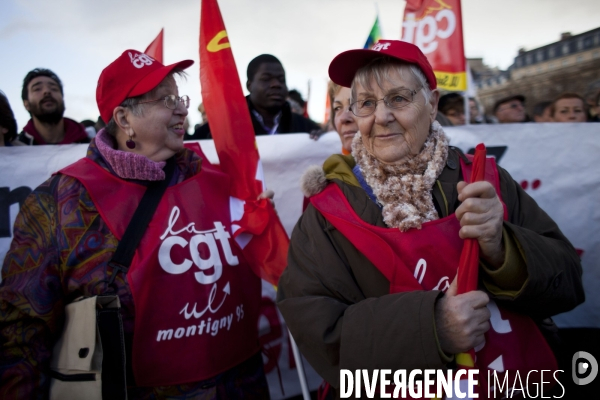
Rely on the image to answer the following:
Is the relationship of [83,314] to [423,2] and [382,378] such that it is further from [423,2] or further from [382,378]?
[423,2]

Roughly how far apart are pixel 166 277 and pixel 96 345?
38 cm

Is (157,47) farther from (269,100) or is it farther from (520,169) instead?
(520,169)

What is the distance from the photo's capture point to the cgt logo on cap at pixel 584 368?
6.95ft

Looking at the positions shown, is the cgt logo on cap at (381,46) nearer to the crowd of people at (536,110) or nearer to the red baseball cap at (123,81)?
the red baseball cap at (123,81)

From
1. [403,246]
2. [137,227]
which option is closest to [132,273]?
[137,227]

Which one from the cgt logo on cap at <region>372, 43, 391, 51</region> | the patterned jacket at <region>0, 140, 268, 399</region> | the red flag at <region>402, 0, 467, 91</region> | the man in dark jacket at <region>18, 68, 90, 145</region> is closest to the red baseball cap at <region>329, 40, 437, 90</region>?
the cgt logo on cap at <region>372, 43, 391, 51</region>

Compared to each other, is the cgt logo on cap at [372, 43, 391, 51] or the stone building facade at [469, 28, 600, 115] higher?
the stone building facade at [469, 28, 600, 115]

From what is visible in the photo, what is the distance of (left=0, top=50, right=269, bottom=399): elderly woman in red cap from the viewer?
5.93 ft

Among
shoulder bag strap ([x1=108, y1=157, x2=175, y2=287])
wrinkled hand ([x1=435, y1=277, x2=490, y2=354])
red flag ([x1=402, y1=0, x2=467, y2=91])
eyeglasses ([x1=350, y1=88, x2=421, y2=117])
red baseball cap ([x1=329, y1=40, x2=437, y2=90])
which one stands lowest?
wrinkled hand ([x1=435, y1=277, x2=490, y2=354])

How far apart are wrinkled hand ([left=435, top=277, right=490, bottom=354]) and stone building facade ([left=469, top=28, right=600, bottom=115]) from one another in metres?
8.41

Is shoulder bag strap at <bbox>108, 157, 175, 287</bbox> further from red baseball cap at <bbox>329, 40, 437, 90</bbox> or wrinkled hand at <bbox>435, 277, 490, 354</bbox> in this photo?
wrinkled hand at <bbox>435, 277, 490, 354</bbox>

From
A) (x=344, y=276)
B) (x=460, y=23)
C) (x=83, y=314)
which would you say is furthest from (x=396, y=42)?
(x=460, y=23)

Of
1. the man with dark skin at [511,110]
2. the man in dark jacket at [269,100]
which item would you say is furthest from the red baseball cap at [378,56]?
the man with dark skin at [511,110]

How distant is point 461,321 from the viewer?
1.31 meters
